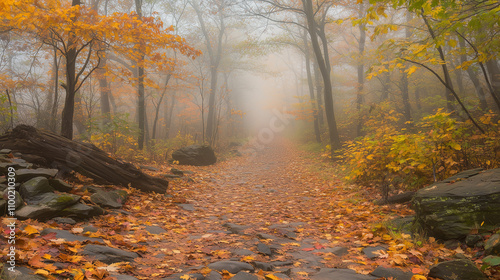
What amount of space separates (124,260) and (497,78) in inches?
535

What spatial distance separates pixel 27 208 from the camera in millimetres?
3396

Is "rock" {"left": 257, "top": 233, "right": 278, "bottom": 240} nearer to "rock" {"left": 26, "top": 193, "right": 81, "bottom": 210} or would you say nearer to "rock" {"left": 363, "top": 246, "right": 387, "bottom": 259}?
"rock" {"left": 363, "top": 246, "right": 387, "bottom": 259}

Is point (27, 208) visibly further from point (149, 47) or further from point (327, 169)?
point (327, 169)

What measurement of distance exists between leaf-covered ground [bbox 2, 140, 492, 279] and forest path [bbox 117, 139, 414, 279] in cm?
1

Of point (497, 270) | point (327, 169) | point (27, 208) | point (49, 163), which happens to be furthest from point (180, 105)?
point (497, 270)

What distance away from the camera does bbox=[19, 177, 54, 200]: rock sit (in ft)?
12.2

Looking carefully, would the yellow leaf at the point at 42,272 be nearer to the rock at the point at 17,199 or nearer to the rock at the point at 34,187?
the rock at the point at 17,199

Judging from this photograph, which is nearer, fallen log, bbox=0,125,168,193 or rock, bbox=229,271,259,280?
rock, bbox=229,271,259,280

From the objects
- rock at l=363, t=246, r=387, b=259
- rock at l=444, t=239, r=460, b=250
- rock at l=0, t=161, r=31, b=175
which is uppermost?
rock at l=0, t=161, r=31, b=175

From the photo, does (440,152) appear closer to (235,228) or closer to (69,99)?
(235,228)

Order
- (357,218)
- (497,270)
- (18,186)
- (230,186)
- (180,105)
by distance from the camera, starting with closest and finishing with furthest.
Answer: (497,270)
(18,186)
(357,218)
(230,186)
(180,105)

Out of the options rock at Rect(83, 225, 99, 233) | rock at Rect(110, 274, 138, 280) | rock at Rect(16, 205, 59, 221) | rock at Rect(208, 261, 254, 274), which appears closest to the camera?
rock at Rect(110, 274, 138, 280)

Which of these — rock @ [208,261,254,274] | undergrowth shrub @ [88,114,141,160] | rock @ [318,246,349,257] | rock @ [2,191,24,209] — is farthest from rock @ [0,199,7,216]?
undergrowth shrub @ [88,114,141,160]

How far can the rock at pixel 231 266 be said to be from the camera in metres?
2.83
